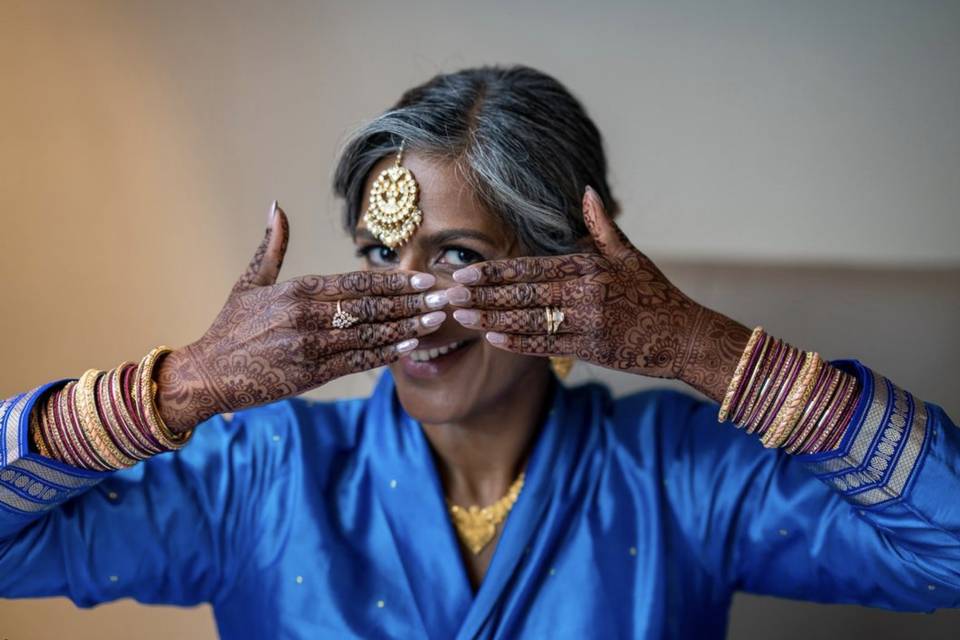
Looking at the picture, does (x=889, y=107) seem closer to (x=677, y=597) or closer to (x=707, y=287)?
(x=707, y=287)

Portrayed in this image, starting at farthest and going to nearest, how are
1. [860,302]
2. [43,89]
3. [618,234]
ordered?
1. [860,302]
2. [43,89]
3. [618,234]

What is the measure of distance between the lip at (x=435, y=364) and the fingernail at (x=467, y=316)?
0.78 ft

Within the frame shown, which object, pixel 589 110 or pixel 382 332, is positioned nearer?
pixel 382 332

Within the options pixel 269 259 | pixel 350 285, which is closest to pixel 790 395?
pixel 350 285

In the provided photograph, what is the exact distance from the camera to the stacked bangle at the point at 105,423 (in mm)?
1160

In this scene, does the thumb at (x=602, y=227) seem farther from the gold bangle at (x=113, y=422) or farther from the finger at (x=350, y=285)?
the gold bangle at (x=113, y=422)

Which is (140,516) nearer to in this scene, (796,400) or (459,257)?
(459,257)

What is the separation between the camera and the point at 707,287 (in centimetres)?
201

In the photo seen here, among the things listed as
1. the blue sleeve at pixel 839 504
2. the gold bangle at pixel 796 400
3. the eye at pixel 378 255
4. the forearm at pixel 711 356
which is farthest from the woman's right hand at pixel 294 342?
the blue sleeve at pixel 839 504

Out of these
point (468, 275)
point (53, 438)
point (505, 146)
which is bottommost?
point (53, 438)

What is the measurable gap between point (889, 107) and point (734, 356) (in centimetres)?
99

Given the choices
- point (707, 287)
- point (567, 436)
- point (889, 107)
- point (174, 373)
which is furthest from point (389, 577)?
point (889, 107)

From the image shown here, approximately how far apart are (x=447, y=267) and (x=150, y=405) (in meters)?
0.46

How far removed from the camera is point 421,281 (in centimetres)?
117
